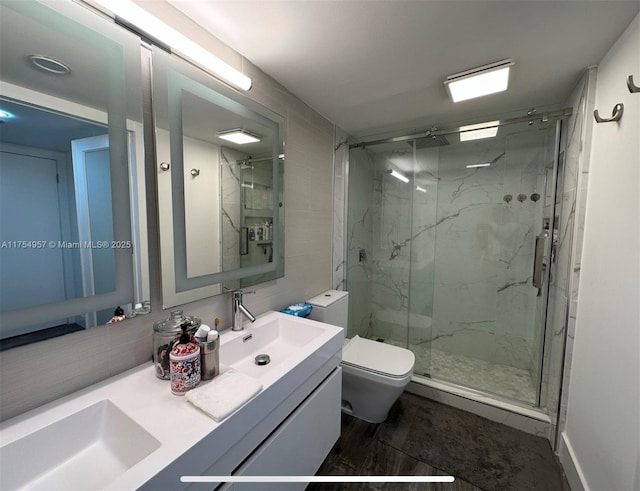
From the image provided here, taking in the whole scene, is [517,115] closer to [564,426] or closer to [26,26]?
[564,426]

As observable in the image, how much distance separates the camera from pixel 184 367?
0.81m

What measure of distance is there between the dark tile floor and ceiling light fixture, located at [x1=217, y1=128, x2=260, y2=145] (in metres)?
1.75

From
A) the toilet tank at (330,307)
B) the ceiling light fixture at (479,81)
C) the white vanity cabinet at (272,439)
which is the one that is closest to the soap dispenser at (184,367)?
the white vanity cabinet at (272,439)

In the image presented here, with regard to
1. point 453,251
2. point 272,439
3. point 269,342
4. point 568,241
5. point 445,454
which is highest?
point 568,241

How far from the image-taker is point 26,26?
68cm

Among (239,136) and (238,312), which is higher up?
(239,136)

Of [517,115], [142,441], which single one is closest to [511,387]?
[517,115]

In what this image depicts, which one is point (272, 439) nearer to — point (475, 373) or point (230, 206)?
point (230, 206)

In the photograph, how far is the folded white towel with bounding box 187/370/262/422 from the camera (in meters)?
0.72

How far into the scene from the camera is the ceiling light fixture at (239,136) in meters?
1.24

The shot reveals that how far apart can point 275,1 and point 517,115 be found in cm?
181

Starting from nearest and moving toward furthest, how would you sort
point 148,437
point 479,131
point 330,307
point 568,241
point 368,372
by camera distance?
point 148,437
point 568,241
point 368,372
point 330,307
point 479,131

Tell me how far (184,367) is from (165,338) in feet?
0.49

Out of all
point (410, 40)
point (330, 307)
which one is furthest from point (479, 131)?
point (330, 307)
